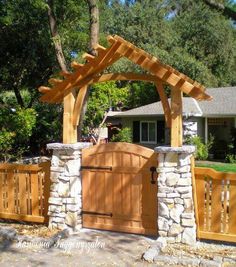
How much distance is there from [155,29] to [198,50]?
382 cm

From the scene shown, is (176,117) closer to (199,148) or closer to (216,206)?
(216,206)

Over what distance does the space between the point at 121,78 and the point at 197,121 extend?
1473cm

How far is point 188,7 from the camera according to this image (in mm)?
36719

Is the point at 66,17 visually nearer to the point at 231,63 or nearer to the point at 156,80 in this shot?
the point at 156,80

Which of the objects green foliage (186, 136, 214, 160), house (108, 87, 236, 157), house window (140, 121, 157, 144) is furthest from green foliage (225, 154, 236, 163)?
house window (140, 121, 157, 144)

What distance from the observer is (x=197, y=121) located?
68.8 ft

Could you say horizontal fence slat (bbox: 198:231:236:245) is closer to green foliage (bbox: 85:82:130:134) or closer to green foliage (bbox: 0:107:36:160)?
green foliage (bbox: 0:107:36:160)

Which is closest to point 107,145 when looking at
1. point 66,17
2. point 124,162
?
point 124,162

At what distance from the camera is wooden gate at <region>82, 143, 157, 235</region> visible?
666 centimetres

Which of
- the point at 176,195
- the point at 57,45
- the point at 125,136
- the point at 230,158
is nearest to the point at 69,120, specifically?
the point at 176,195

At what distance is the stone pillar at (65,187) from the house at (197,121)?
12725 mm

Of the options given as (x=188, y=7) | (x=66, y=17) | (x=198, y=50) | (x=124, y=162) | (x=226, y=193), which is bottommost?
(x=226, y=193)

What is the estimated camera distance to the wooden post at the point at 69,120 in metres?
7.10

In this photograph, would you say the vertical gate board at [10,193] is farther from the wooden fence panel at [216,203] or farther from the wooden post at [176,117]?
the wooden fence panel at [216,203]
